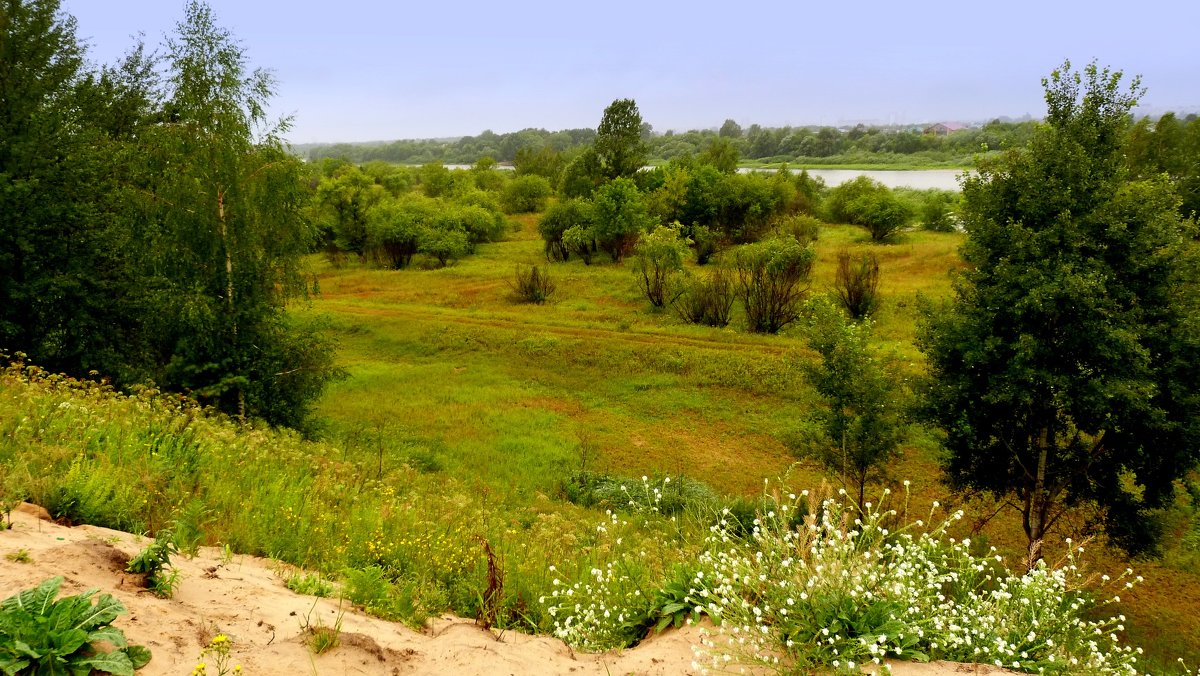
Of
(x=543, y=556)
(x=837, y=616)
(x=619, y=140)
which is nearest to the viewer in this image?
(x=837, y=616)

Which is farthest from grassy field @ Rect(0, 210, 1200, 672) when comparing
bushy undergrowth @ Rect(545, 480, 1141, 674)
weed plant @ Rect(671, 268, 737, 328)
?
weed plant @ Rect(671, 268, 737, 328)

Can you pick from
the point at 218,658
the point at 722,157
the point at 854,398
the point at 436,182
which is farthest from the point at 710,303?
the point at 436,182

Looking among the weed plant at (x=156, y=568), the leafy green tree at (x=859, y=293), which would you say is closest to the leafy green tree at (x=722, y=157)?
the leafy green tree at (x=859, y=293)

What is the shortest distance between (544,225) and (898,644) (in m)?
52.0

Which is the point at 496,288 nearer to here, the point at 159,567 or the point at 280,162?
the point at 280,162

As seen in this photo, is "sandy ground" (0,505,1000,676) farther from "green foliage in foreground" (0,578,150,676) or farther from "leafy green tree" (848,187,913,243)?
"leafy green tree" (848,187,913,243)

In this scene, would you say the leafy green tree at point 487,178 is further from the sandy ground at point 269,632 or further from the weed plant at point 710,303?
the sandy ground at point 269,632

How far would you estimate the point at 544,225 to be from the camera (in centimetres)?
5438

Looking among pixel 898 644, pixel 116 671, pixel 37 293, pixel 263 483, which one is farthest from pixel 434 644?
pixel 37 293

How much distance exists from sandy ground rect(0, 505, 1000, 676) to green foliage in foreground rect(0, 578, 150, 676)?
0.22 meters

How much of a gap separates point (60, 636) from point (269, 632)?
115 centimetres

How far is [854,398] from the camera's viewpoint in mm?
14508

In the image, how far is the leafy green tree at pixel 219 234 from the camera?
1377 cm

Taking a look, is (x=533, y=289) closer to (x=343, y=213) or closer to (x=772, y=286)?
(x=772, y=286)
